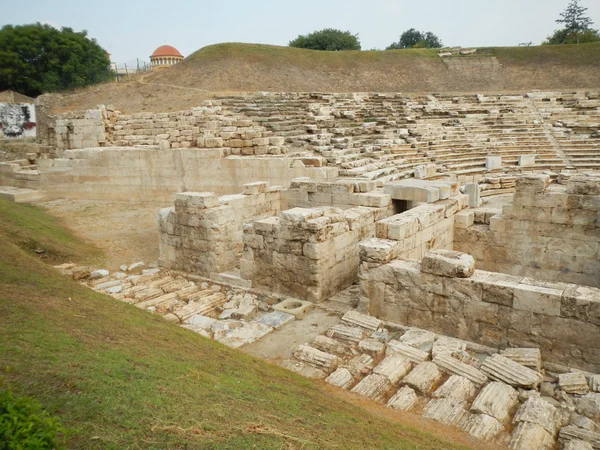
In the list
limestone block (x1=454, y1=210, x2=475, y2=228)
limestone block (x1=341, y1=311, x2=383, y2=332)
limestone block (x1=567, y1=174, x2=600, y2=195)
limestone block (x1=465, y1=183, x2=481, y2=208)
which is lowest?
limestone block (x1=341, y1=311, x2=383, y2=332)

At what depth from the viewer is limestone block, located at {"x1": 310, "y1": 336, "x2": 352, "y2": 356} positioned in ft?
21.7

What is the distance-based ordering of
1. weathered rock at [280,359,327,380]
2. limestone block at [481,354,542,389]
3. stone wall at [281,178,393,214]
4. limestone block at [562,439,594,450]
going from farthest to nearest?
stone wall at [281,178,393,214]
weathered rock at [280,359,327,380]
limestone block at [481,354,542,389]
limestone block at [562,439,594,450]

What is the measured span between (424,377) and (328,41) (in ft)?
142

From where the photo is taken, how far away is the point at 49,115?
2194cm

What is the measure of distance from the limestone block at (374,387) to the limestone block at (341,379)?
0.16 meters

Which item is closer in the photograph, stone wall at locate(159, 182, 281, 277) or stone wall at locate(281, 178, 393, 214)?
stone wall at locate(159, 182, 281, 277)

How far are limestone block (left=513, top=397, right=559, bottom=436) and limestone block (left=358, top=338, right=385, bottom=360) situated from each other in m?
1.87

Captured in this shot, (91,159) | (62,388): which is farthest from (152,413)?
(91,159)

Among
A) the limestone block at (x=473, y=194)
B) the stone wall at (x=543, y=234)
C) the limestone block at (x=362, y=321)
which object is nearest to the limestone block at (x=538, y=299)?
the limestone block at (x=362, y=321)

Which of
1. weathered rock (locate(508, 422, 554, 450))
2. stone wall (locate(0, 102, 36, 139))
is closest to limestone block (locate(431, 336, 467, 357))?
weathered rock (locate(508, 422, 554, 450))

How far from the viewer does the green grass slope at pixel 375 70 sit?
30.1m

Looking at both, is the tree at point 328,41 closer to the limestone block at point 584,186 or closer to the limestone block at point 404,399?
the limestone block at point 584,186

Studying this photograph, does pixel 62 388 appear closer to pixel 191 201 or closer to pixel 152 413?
pixel 152 413

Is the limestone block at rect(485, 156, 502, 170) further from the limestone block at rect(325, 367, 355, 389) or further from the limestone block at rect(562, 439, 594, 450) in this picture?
the limestone block at rect(562, 439, 594, 450)
